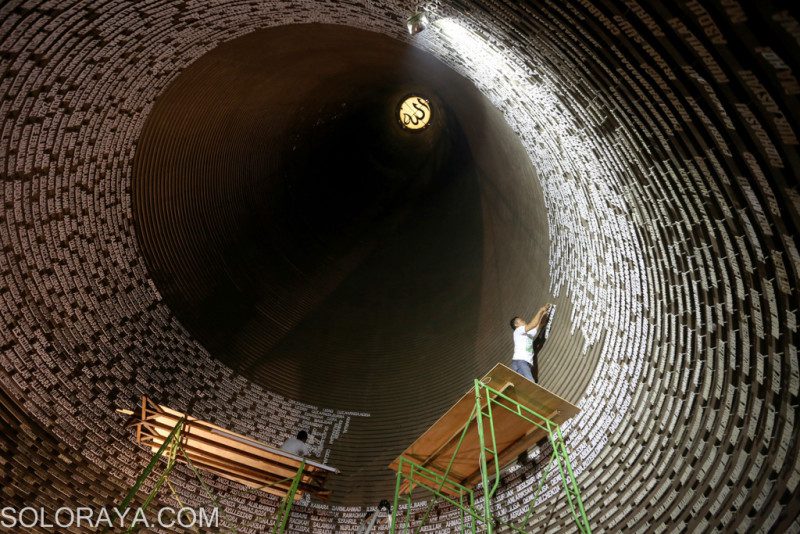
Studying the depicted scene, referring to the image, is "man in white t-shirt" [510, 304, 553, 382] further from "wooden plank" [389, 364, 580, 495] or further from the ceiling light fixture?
the ceiling light fixture

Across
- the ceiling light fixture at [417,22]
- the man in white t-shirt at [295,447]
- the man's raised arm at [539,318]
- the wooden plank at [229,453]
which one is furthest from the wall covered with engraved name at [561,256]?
the man in white t-shirt at [295,447]

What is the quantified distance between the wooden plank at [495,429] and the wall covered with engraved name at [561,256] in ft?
1.12

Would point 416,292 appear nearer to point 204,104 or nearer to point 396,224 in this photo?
point 396,224

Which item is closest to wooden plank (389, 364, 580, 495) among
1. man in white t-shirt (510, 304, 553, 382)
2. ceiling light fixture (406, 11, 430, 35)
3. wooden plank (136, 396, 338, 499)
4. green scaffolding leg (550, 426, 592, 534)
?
green scaffolding leg (550, 426, 592, 534)

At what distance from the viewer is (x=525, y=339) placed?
20.5 ft

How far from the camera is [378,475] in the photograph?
274 inches

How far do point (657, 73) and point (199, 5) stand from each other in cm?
431

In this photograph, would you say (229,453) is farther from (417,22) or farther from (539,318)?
(417,22)

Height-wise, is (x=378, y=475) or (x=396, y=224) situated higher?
(x=396, y=224)

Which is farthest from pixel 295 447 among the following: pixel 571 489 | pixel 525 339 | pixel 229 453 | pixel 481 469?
pixel 571 489

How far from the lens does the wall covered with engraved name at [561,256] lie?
334 centimetres

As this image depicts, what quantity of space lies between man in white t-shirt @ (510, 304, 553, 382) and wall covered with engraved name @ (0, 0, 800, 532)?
0.24 m

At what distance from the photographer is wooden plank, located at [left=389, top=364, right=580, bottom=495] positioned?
509cm

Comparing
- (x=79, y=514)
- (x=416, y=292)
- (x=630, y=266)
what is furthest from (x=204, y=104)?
(x=630, y=266)
